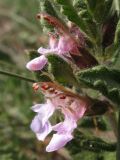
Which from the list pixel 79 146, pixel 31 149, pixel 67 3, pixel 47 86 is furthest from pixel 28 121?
pixel 67 3

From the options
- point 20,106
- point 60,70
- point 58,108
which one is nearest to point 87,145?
point 58,108

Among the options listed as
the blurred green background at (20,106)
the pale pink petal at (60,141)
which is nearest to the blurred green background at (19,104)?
the blurred green background at (20,106)

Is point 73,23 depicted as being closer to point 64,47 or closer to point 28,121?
point 64,47

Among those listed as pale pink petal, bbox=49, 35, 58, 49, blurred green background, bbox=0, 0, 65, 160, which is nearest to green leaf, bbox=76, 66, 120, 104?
pale pink petal, bbox=49, 35, 58, 49

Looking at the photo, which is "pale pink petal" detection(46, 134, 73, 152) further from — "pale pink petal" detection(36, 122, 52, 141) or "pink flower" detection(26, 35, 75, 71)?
"pink flower" detection(26, 35, 75, 71)

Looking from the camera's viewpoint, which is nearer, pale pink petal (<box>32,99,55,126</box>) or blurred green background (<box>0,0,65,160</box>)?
pale pink petal (<box>32,99,55,126</box>)

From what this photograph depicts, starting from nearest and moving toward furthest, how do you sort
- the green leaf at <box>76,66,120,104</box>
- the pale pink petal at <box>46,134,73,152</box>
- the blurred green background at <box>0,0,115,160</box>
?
1. the green leaf at <box>76,66,120,104</box>
2. the pale pink petal at <box>46,134,73,152</box>
3. the blurred green background at <box>0,0,115,160</box>

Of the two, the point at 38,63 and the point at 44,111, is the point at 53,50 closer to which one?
the point at 38,63
